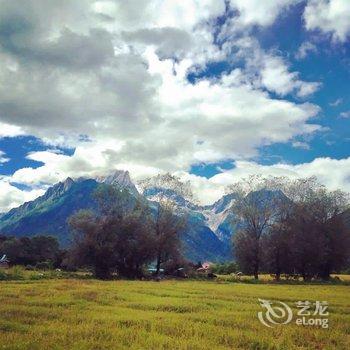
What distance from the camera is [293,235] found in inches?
3730

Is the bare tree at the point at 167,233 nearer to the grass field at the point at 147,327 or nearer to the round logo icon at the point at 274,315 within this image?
the round logo icon at the point at 274,315

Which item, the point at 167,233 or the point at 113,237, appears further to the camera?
the point at 167,233

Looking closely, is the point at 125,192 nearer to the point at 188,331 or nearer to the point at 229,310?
the point at 229,310

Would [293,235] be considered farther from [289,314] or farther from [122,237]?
[289,314]

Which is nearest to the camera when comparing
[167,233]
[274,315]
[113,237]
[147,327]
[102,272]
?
[147,327]

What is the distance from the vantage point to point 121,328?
22.6 metres

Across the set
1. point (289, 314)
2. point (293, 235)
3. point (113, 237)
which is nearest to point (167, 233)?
point (113, 237)

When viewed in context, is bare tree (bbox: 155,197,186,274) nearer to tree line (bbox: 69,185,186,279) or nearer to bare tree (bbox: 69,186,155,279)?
tree line (bbox: 69,185,186,279)

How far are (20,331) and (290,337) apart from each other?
12579 millimetres

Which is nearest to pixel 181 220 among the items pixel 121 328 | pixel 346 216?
pixel 346 216

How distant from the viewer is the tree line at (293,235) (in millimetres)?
92250

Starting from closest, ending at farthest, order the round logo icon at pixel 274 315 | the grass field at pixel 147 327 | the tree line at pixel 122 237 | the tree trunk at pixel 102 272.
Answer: the grass field at pixel 147 327
the round logo icon at pixel 274 315
the tree trunk at pixel 102 272
the tree line at pixel 122 237

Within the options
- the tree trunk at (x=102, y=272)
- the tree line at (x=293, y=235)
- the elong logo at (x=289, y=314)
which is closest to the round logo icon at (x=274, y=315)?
the elong logo at (x=289, y=314)

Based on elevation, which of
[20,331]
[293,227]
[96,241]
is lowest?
[20,331]
